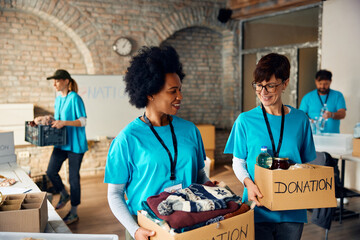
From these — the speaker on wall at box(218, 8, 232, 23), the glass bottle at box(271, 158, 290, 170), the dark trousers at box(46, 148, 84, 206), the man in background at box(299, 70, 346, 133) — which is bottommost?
the dark trousers at box(46, 148, 84, 206)

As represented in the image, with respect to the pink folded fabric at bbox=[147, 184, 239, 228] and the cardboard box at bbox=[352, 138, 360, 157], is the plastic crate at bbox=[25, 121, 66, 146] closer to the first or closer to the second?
the pink folded fabric at bbox=[147, 184, 239, 228]

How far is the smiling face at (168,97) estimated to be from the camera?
59.3 inches

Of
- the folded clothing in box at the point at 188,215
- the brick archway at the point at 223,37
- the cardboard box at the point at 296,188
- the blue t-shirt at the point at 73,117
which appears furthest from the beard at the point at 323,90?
the folded clothing in box at the point at 188,215

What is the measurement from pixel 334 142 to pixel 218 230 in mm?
3272

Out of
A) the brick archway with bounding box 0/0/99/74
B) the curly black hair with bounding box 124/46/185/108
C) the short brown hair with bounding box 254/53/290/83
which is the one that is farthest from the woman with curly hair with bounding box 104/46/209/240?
the brick archway with bounding box 0/0/99/74

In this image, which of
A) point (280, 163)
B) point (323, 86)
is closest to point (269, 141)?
point (280, 163)

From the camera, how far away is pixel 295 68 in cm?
604

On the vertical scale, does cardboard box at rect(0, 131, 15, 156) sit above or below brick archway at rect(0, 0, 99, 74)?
below

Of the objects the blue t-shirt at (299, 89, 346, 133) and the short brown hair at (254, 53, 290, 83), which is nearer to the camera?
the short brown hair at (254, 53, 290, 83)

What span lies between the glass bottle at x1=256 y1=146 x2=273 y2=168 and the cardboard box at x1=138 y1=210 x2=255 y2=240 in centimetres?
43

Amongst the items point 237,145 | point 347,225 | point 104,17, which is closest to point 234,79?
point 104,17

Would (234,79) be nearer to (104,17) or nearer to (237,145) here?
(104,17)

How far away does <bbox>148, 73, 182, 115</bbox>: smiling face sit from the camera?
1.51 meters

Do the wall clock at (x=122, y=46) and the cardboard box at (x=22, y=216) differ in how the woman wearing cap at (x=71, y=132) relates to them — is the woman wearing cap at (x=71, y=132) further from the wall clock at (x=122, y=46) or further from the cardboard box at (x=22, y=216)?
the wall clock at (x=122, y=46)
